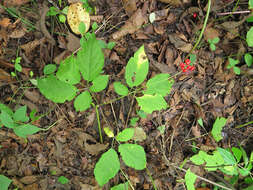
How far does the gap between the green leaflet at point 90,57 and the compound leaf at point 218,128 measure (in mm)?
1121

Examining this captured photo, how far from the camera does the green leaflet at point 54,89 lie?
89 centimetres

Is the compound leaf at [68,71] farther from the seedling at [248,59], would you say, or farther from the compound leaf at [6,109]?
the seedling at [248,59]

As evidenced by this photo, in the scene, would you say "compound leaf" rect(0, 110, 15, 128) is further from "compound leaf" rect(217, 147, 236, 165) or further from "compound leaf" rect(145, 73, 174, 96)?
"compound leaf" rect(217, 147, 236, 165)

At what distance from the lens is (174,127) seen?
1.46 metres

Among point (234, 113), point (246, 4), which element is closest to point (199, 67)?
point (234, 113)

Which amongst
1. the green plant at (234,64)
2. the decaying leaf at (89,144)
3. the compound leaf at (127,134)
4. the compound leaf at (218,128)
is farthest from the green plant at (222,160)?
the decaying leaf at (89,144)

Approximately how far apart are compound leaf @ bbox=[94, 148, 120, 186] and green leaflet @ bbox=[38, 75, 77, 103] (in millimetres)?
430

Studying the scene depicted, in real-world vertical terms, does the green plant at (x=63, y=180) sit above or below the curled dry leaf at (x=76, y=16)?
below

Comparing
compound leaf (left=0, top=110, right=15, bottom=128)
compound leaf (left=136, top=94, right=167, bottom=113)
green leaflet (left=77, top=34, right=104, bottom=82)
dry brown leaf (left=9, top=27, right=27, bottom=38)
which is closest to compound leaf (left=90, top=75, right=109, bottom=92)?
green leaflet (left=77, top=34, right=104, bottom=82)

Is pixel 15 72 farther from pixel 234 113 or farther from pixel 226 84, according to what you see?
pixel 234 113

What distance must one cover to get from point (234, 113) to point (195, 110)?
368 millimetres

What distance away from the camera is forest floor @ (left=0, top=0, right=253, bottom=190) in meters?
1.34

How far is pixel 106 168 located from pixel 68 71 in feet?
1.96

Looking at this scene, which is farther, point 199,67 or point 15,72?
point 199,67
